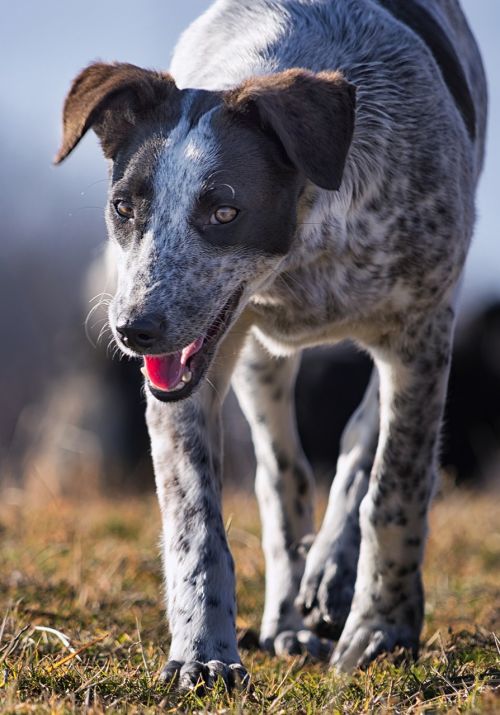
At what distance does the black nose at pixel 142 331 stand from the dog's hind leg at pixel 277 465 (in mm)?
1427

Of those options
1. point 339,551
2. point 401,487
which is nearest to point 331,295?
point 401,487

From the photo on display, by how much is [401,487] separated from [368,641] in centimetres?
51

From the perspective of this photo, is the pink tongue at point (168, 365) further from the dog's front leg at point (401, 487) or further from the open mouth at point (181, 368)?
the dog's front leg at point (401, 487)

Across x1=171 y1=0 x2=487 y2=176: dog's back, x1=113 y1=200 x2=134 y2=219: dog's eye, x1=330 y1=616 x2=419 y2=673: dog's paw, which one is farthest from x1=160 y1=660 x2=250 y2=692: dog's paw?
x1=171 y1=0 x2=487 y2=176: dog's back

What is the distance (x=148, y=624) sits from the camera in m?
4.27

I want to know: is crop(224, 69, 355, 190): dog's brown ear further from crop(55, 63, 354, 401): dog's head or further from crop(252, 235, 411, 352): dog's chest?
crop(252, 235, 411, 352): dog's chest

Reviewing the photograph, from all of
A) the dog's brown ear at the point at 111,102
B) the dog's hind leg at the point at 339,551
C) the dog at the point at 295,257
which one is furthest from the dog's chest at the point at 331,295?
the dog's hind leg at the point at 339,551

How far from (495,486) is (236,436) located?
1.95 meters

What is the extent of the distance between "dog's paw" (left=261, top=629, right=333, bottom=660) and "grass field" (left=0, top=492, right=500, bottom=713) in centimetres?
10

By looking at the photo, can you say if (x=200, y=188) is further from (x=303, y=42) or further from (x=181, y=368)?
(x=303, y=42)

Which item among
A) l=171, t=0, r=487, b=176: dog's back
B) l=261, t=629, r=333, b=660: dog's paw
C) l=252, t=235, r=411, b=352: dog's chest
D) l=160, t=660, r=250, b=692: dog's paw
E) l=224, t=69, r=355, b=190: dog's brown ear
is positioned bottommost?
l=261, t=629, r=333, b=660: dog's paw

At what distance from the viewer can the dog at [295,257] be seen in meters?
3.43

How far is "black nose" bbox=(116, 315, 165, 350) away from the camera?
→ 3240 mm

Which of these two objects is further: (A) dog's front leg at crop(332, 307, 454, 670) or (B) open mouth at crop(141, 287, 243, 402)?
(A) dog's front leg at crop(332, 307, 454, 670)
